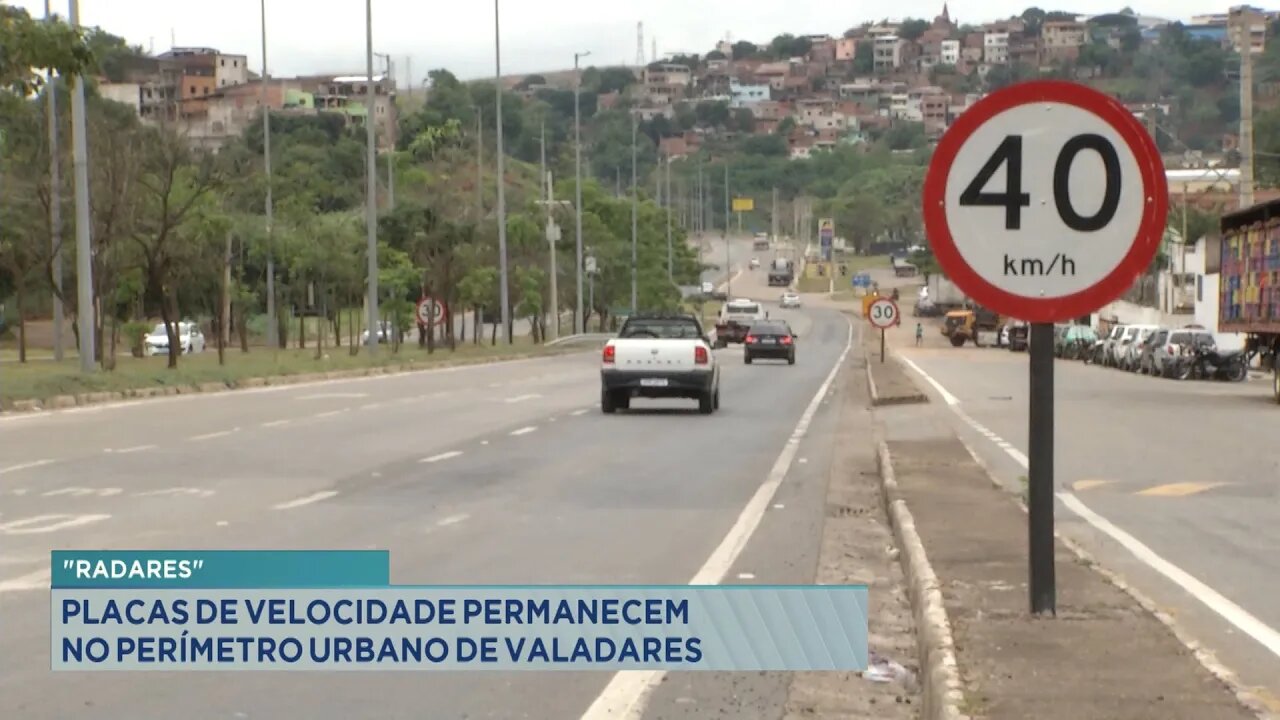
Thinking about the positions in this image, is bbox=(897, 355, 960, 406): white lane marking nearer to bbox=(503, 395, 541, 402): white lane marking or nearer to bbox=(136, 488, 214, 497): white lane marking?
bbox=(503, 395, 541, 402): white lane marking

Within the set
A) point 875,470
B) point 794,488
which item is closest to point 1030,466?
point 794,488

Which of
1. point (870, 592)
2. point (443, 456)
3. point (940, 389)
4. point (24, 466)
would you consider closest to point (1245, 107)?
point (940, 389)

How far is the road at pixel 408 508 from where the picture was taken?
836 centimetres

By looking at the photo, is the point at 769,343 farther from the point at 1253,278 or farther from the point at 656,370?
the point at 656,370

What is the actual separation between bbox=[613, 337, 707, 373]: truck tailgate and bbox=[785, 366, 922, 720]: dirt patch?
317 inches

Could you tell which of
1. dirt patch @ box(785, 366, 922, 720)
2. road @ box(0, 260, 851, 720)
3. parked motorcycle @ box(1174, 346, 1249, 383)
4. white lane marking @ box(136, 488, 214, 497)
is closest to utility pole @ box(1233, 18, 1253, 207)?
parked motorcycle @ box(1174, 346, 1249, 383)

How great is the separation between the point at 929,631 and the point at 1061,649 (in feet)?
2.56

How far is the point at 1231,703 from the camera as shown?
7348 mm

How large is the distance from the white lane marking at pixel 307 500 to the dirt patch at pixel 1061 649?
5.65m

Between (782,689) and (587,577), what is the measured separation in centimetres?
338

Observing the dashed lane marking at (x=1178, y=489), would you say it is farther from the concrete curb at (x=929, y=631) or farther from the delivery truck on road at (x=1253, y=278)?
the delivery truck on road at (x=1253, y=278)

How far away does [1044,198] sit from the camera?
7840mm

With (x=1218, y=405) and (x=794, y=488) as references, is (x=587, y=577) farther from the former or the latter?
(x=1218, y=405)
